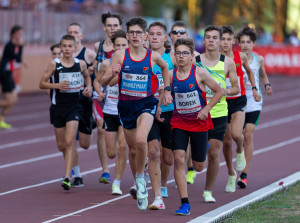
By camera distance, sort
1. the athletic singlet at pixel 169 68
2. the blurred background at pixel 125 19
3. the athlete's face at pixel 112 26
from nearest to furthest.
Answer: the athletic singlet at pixel 169 68, the athlete's face at pixel 112 26, the blurred background at pixel 125 19

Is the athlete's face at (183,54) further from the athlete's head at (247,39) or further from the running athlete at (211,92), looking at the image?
the athlete's head at (247,39)

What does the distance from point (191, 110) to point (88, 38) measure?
86.7ft

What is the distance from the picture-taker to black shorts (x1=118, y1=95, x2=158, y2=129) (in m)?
10.2

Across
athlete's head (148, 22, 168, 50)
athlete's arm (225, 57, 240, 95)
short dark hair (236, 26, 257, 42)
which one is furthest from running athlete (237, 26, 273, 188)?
athlete's head (148, 22, 168, 50)

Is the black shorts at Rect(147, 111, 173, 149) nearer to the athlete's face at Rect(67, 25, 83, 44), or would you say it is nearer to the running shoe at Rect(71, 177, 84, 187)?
the running shoe at Rect(71, 177, 84, 187)

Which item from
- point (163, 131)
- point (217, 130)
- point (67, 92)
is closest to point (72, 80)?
point (67, 92)

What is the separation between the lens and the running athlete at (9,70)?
71.0 feet

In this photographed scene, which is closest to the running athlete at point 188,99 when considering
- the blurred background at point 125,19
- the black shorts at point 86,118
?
the black shorts at point 86,118

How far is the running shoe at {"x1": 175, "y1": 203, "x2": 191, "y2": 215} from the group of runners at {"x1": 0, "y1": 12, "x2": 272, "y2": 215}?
0.01 m

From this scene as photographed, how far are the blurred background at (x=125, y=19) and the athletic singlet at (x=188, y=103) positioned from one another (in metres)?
8.34

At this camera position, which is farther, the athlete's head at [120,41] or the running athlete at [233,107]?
the running athlete at [233,107]

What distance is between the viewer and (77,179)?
40.3 feet

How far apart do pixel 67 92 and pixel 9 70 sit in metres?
10.3

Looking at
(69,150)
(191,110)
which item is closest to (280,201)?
(191,110)
